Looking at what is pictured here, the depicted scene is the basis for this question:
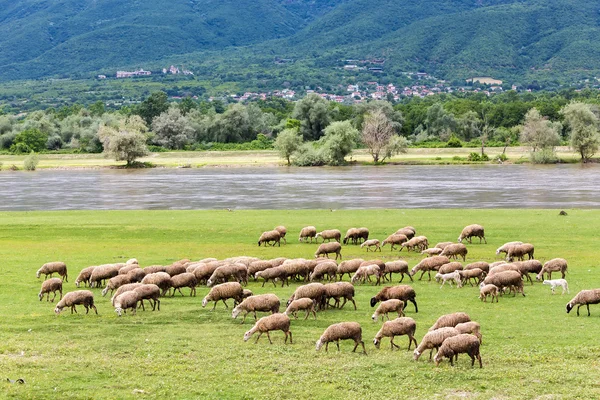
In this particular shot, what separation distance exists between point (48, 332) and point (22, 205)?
131 feet

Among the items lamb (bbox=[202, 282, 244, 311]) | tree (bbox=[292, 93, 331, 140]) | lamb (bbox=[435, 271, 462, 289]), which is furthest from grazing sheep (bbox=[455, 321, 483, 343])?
tree (bbox=[292, 93, 331, 140])

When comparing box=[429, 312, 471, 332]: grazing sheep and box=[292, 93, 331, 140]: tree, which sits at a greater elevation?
box=[292, 93, 331, 140]: tree

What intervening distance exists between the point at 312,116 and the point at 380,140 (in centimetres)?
3114

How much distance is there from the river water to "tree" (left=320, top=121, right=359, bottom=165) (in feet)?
13.4

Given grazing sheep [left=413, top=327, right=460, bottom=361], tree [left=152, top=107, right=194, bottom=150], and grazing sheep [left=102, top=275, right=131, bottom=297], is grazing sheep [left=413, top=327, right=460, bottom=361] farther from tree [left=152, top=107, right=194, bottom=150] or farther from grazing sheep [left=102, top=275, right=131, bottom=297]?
tree [left=152, top=107, right=194, bottom=150]

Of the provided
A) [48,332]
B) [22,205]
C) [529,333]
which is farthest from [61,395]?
[22,205]

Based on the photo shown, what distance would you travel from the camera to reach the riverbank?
4117 inches

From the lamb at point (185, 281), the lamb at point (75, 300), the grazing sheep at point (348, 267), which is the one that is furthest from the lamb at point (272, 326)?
the grazing sheep at point (348, 267)

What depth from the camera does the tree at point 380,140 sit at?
4065 inches

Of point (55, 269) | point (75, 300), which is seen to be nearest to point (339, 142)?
point (55, 269)

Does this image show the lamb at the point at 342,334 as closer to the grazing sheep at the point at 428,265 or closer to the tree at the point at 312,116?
the grazing sheep at the point at 428,265

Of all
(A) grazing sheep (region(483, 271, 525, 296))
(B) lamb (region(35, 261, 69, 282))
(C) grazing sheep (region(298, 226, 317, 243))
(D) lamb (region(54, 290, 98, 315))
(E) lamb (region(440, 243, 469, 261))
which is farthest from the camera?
(C) grazing sheep (region(298, 226, 317, 243))

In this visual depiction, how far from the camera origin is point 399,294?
19.1 m

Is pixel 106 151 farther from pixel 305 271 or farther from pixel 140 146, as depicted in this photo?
pixel 305 271
